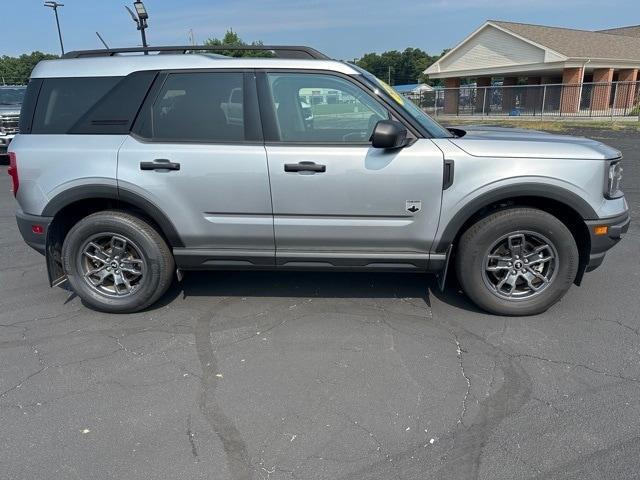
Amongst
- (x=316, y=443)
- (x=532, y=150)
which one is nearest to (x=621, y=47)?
(x=532, y=150)

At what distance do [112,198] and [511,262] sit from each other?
312cm

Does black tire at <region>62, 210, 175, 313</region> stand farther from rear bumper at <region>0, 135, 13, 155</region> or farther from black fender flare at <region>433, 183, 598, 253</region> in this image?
rear bumper at <region>0, 135, 13, 155</region>

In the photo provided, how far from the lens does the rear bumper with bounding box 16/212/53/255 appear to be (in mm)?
3641

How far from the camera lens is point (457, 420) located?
2535 mm

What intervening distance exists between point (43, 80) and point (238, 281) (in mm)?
2294

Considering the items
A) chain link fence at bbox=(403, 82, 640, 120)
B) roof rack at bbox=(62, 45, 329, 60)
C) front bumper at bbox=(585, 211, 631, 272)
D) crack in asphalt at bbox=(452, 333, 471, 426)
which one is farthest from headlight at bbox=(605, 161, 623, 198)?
chain link fence at bbox=(403, 82, 640, 120)

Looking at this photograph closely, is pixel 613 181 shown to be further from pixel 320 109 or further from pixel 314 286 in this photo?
pixel 314 286

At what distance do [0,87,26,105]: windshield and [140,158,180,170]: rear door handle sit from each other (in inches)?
476

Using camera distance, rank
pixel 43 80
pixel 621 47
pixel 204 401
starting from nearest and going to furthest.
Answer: pixel 204 401 → pixel 43 80 → pixel 621 47

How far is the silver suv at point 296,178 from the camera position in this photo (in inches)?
132

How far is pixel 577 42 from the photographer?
30000 millimetres

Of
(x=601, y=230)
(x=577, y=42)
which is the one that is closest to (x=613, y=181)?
(x=601, y=230)

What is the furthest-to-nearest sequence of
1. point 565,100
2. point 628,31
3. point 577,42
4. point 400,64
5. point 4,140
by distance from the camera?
point 400,64, point 628,31, point 577,42, point 565,100, point 4,140

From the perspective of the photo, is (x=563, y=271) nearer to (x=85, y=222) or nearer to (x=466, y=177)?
(x=466, y=177)
